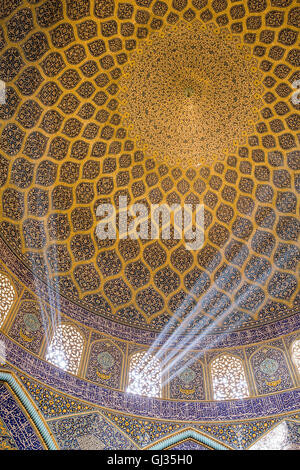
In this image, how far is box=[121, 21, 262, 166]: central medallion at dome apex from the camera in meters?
11.4

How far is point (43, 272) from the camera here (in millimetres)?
11000

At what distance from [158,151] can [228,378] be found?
5.41 metres

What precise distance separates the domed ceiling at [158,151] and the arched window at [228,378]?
0.93 m

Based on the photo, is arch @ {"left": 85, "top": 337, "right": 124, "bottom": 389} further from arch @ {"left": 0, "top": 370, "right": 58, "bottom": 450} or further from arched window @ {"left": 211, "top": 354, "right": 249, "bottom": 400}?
arched window @ {"left": 211, "top": 354, "right": 249, "bottom": 400}

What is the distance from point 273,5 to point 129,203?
5.33 metres

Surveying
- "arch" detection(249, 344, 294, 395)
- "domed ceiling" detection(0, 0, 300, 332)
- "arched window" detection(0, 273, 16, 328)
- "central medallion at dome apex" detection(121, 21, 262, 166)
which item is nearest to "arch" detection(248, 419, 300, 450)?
"arch" detection(249, 344, 294, 395)

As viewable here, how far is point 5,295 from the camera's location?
9.95 meters

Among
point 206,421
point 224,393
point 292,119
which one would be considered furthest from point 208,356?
point 292,119

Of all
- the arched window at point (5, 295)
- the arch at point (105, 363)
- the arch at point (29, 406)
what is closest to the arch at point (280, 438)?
the arch at point (105, 363)

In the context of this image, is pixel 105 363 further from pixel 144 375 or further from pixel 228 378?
pixel 228 378

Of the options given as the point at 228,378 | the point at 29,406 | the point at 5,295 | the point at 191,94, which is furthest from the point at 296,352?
the point at 191,94

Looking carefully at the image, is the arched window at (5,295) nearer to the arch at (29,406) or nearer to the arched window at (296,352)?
the arch at (29,406)

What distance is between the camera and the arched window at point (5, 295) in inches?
382
